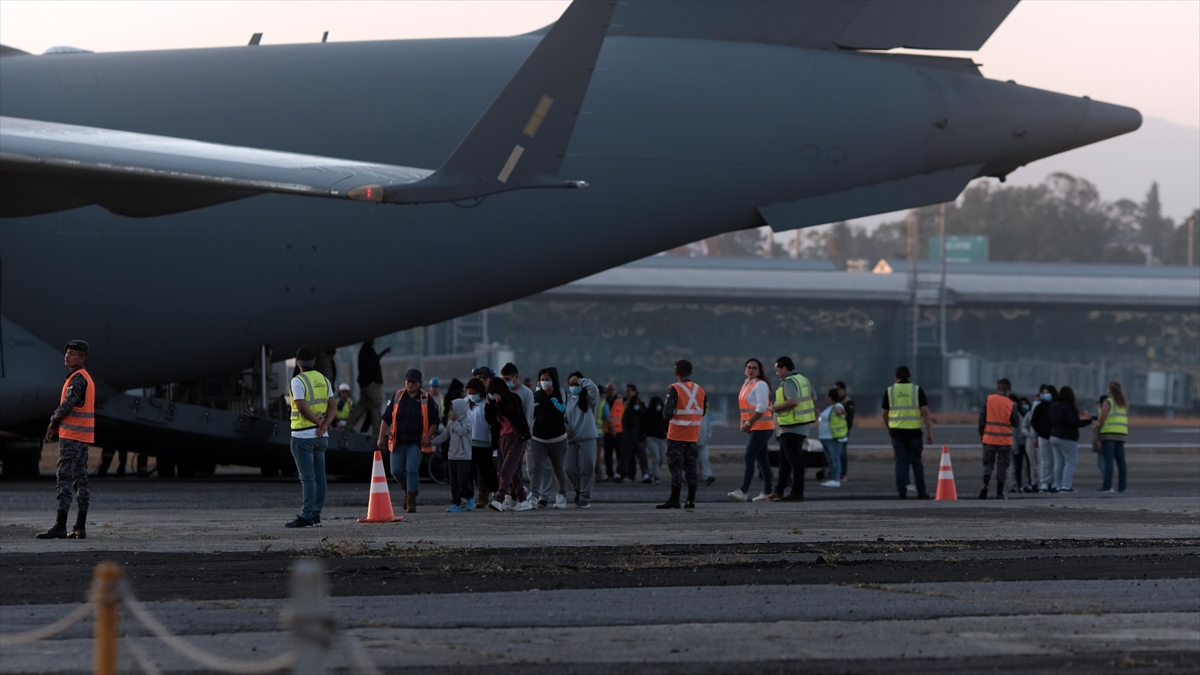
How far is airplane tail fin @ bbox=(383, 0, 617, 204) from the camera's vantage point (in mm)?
12531

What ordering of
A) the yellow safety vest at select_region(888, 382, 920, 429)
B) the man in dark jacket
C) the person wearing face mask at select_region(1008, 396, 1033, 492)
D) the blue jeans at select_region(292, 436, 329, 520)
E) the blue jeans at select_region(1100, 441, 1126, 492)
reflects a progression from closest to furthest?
the blue jeans at select_region(292, 436, 329, 520), the yellow safety vest at select_region(888, 382, 920, 429), the blue jeans at select_region(1100, 441, 1126, 492), the person wearing face mask at select_region(1008, 396, 1033, 492), the man in dark jacket

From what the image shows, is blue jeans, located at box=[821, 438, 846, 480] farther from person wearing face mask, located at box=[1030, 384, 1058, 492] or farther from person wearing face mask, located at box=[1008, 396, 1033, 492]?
person wearing face mask, located at box=[1030, 384, 1058, 492]

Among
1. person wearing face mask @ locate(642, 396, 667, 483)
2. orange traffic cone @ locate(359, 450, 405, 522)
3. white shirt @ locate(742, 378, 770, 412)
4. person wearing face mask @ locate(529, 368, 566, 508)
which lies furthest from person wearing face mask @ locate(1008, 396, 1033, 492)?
orange traffic cone @ locate(359, 450, 405, 522)

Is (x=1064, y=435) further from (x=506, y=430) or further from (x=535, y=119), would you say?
(x=535, y=119)

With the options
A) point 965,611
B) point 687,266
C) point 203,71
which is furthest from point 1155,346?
point 965,611

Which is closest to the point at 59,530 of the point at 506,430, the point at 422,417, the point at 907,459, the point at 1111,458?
the point at 422,417

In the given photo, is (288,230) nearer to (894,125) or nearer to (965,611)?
(894,125)

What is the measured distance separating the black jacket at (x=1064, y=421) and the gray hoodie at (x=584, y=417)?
765 centimetres

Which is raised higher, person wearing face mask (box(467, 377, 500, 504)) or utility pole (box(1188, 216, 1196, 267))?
utility pole (box(1188, 216, 1196, 267))

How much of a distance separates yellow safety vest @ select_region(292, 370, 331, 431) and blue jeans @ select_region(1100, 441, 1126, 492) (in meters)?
12.8

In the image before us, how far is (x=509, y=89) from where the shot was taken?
41.7 feet

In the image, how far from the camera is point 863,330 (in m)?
78.2

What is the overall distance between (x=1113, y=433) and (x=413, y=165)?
11.1 m

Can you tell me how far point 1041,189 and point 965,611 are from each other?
173342 millimetres
